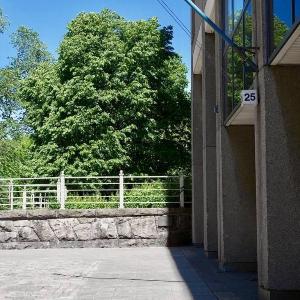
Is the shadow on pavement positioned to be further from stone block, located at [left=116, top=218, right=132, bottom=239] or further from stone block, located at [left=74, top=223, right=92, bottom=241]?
stone block, located at [left=74, top=223, right=92, bottom=241]

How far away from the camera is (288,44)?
23.3ft

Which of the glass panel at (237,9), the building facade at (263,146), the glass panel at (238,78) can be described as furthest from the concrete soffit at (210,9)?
the glass panel at (238,78)

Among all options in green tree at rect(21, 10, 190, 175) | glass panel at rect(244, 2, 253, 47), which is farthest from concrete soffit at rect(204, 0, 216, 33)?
green tree at rect(21, 10, 190, 175)

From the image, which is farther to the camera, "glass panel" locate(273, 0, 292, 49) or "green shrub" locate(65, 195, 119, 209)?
"green shrub" locate(65, 195, 119, 209)

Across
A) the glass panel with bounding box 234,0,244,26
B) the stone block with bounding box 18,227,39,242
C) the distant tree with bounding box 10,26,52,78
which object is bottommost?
the stone block with bounding box 18,227,39,242

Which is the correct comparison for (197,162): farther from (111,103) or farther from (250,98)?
(250,98)

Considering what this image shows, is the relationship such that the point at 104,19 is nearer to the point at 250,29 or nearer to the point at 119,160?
the point at 119,160

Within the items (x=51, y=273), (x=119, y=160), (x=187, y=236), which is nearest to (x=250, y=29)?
(x=51, y=273)

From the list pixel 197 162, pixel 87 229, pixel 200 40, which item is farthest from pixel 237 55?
pixel 87 229

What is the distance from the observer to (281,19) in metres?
7.47

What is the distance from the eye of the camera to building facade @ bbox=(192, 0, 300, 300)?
7.86 meters

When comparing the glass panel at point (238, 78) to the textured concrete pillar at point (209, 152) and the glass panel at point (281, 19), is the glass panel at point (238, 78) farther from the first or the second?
the textured concrete pillar at point (209, 152)

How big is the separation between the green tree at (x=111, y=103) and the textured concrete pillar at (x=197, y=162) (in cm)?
554

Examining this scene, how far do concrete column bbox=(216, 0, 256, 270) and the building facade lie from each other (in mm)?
20
